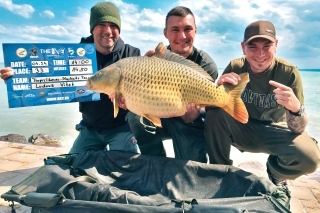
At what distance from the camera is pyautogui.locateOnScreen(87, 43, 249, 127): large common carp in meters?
1.95

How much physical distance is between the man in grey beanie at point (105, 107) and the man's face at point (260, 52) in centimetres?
105

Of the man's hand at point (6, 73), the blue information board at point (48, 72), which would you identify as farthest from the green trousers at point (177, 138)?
the man's hand at point (6, 73)

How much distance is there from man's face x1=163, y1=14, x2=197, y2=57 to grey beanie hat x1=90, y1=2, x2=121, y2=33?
496mm

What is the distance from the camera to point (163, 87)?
1943 millimetres

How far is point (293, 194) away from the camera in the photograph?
2.64 meters

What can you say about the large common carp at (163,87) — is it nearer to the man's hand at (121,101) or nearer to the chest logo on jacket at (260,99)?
the man's hand at (121,101)

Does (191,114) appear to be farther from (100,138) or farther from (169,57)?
(100,138)

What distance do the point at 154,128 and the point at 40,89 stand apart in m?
0.99

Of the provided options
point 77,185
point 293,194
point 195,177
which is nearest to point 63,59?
point 77,185

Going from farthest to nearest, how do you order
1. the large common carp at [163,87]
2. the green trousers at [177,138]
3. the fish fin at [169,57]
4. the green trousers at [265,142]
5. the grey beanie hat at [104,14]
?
the grey beanie hat at [104,14] → the green trousers at [177,138] → the green trousers at [265,142] → the fish fin at [169,57] → the large common carp at [163,87]

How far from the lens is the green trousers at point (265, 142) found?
2.22m

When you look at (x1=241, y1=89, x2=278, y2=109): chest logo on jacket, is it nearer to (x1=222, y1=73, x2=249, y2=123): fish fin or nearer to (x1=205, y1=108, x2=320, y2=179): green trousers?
(x1=205, y1=108, x2=320, y2=179): green trousers

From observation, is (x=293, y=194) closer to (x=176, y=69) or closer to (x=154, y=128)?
(x=154, y=128)

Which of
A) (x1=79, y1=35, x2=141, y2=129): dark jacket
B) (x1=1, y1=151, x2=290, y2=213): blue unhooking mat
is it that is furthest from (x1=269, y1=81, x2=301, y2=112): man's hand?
(x1=79, y1=35, x2=141, y2=129): dark jacket
